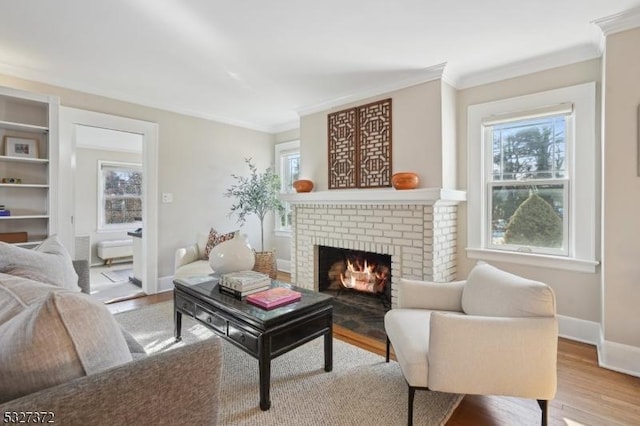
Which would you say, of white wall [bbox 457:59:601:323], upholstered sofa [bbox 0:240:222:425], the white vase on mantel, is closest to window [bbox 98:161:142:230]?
the white vase on mantel

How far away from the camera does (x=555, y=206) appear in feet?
8.91

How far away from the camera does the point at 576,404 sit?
1794mm

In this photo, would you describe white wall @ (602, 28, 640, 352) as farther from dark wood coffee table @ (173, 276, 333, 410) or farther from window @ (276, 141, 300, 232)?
window @ (276, 141, 300, 232)

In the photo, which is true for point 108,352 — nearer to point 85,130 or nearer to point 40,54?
point 40,54

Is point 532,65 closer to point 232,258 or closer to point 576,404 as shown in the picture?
point 576,404

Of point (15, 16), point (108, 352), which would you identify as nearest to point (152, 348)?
point (108, 352)

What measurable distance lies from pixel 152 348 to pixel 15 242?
5.52 feet

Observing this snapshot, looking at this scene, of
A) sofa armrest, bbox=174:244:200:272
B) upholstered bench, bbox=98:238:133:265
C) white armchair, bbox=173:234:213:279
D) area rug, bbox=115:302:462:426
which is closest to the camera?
area rug, bbox=115:302:462:426

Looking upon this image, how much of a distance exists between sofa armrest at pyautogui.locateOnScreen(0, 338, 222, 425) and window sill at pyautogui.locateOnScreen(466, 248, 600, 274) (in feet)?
9.11

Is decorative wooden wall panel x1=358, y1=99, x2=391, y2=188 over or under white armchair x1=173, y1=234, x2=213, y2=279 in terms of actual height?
over

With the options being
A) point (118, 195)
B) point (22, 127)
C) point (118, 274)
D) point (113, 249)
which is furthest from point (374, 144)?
point (118, 195)

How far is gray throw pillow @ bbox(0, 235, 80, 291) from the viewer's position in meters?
1.54

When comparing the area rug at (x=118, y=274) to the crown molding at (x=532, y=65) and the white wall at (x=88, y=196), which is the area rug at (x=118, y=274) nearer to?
the white wall at (x=88, y=196)

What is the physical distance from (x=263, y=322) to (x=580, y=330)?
Answer: 8.58 feet
